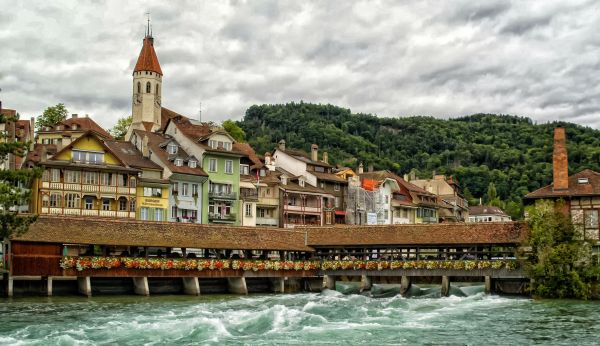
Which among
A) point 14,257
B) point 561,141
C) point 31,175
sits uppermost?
point 561,141

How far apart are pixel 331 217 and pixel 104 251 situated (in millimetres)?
34693

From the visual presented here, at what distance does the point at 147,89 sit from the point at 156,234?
50.6 m

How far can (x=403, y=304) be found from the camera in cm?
3934

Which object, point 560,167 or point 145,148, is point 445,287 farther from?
point 145,148

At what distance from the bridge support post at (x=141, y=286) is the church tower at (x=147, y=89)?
1877 inches

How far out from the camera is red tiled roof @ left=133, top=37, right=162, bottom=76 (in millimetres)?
93125

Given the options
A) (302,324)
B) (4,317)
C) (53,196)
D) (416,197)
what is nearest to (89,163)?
(53,196)

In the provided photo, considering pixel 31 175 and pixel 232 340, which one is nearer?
pixel 232 340

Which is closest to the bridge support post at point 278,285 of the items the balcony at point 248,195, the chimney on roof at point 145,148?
the balcony at point 248,195

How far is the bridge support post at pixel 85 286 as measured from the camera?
40.7 meters

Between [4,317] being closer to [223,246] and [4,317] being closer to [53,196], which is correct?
[223,246]

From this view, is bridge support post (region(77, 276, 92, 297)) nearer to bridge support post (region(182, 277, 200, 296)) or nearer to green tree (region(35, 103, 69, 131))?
bridge support post (region(182, 277, 200, 296))

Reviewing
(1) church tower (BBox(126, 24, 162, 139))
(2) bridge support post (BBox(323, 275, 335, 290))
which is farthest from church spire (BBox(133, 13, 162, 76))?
(2) bridge support post (BBox(323, 275, 335, 290))

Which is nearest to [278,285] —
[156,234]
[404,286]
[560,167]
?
[404,286]
